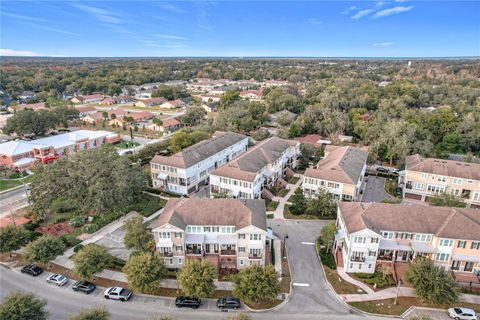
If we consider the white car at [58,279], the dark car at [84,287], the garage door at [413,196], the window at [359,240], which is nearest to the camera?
the dark car at [84,287]

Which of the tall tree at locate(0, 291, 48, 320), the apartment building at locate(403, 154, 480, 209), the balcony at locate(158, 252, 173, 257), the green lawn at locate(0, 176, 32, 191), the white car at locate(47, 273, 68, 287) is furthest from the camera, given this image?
the green lawn at locate(0, 176, 32, 191)

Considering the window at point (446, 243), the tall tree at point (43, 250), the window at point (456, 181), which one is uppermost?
the window at point (456, 181)

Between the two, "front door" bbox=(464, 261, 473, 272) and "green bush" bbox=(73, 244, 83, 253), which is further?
"green bush" bbox=(73, 244, 83, 253)

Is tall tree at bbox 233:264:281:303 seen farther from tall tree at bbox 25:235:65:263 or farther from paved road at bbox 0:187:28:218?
paved road at bbox 0:187:28:218

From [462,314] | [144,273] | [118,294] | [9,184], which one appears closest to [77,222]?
[118,294]

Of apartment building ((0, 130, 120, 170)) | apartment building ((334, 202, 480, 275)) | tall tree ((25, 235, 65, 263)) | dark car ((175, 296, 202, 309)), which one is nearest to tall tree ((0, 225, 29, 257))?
tall tree ((25, 235, 65, 263))

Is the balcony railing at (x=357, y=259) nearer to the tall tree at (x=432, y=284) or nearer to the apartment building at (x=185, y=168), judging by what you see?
the tall tree at (x=432, y=284)

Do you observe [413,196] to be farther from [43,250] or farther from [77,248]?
[43,250]

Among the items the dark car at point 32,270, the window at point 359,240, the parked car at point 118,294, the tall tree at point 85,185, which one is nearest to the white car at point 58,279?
the dark car at point 32,270
